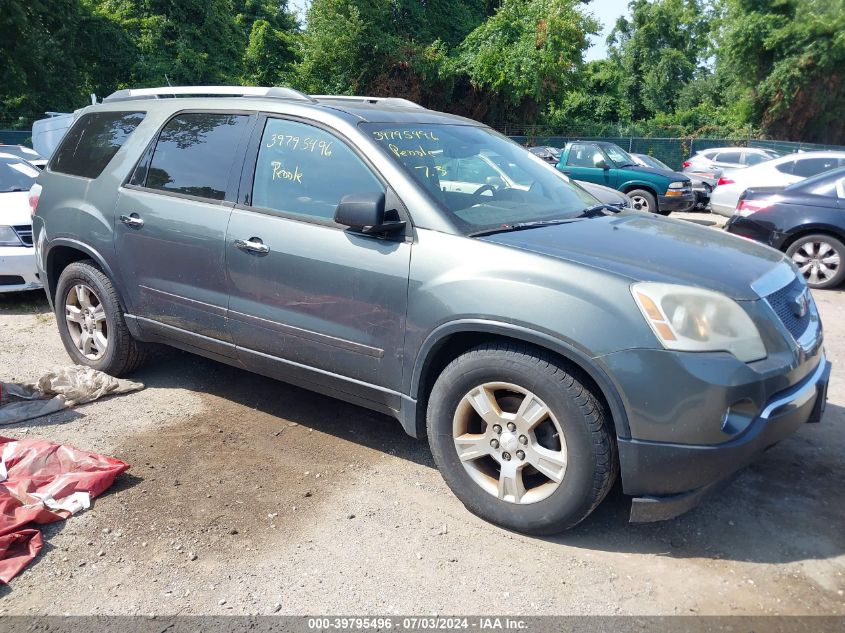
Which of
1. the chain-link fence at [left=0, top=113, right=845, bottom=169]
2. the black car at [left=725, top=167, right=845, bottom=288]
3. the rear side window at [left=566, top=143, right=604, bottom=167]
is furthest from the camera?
the chain-link fence at [left=0, top=113, right=845, bottom=169]

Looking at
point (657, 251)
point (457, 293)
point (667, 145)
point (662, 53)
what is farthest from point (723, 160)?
point (662, 53)

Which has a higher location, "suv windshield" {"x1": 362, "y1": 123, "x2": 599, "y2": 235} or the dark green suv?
"suv windshield" {"x1": 362, "y1": 123, "x2": 599, "y2": 235}

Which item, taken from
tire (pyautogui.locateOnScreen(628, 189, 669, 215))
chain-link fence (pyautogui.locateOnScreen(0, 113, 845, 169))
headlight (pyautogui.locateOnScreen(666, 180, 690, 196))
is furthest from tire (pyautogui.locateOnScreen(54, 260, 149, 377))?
chain-link fence (pyautogui.locateOnScreen(0, 113, 845, 169))

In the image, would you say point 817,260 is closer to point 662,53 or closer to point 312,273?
point 312,273

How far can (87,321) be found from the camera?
4.99m

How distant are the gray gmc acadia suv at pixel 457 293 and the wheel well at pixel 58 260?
20cm

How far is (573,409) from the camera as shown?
2.87 meters

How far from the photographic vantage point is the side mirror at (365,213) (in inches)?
128

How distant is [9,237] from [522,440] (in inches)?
245

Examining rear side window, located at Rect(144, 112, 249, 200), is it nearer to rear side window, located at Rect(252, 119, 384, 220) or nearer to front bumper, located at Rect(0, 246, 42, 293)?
rear side window, located at Rect(252, 119, 384, 220)

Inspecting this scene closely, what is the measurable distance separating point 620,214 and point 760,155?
17400 mm

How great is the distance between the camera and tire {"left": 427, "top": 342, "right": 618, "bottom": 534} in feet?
9.48

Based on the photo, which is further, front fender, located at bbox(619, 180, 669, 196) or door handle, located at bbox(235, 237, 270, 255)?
front fender, located at bbox(619, 180, 669, 196)

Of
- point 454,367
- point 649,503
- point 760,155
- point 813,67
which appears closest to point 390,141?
point 454,367
